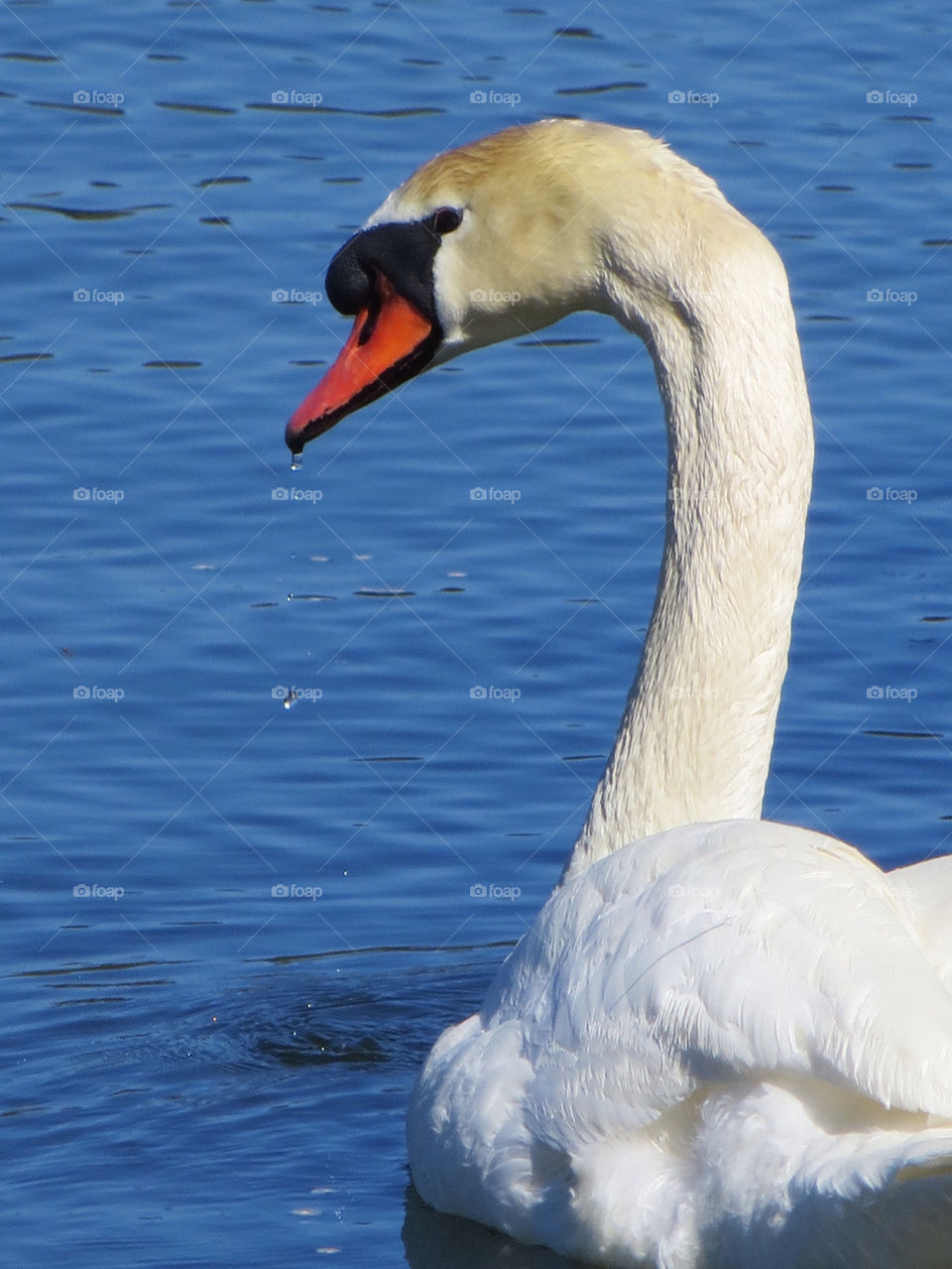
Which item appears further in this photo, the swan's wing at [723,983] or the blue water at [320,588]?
the blue water at [320,588]

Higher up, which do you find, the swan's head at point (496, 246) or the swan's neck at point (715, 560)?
the swan's head at point (496, 246)

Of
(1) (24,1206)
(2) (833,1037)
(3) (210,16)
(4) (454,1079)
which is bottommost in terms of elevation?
(1) (24,1206)

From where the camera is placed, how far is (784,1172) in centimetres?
496

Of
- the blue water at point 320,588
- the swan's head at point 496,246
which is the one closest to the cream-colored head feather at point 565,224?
the swan's head at point 496,246

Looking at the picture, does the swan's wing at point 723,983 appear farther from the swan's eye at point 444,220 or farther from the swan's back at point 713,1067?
the swan's eye at point 444,220

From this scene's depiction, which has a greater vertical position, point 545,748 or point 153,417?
point 153,417

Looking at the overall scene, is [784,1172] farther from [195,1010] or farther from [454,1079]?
[195,1010]

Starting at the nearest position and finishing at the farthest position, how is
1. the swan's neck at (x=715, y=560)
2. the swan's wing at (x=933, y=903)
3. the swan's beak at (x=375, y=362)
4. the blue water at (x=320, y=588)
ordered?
the swan's wing at (x=933, y=903) < the swan's neck at (x=715, y=560) < the swan's beak at (x=375, y=362) < the blue water at (x=320, y=588)

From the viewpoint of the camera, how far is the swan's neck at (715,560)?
611cm

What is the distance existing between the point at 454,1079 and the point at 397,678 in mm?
3143

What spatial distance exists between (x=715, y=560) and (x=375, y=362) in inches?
39.3

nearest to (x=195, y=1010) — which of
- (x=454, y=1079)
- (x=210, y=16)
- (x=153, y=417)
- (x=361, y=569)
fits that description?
(x=454, y=1079)

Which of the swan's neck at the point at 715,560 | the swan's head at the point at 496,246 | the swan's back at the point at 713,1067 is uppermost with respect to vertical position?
the swan's head at the point at 496,246

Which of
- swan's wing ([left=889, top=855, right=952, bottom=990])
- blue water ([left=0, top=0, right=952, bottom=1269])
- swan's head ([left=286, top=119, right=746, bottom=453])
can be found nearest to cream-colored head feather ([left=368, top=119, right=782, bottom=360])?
swan's head ([left=286, top=119, right=746, bottom=453])
